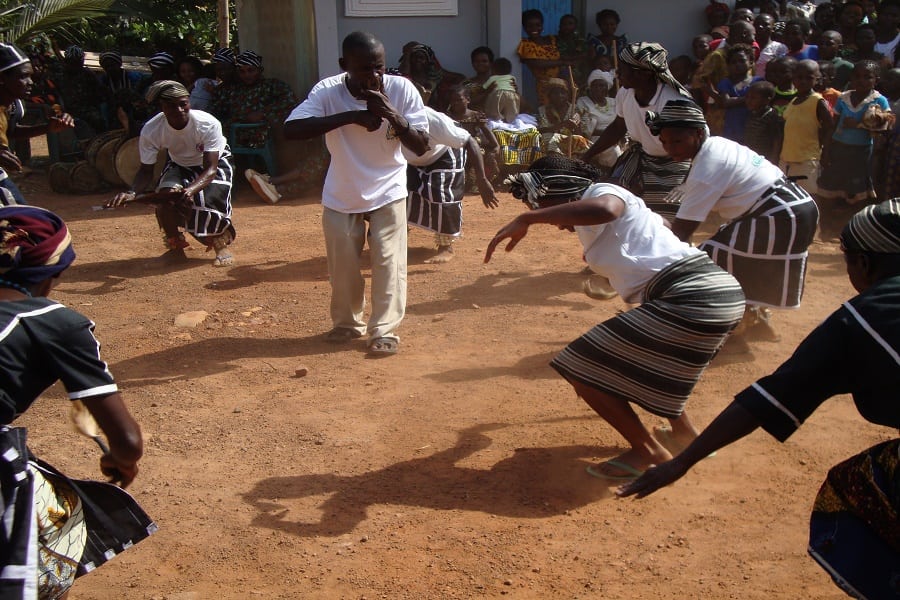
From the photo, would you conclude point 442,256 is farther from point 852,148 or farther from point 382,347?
point 852,148

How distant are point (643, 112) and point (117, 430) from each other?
4382 millimetres

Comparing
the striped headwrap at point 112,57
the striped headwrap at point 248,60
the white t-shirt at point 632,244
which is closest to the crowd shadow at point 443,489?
the white t-shirt at point 632,244

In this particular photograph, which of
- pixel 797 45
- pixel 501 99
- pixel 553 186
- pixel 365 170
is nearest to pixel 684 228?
pixel 553 186

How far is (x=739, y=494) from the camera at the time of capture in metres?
4.07

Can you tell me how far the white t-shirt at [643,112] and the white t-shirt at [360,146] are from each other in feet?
4.49

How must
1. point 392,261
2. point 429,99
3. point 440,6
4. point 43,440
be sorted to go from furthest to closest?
point 440,6, point 429,99, point 392,261, point 43,440

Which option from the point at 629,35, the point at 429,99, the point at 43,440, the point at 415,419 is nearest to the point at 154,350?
the point at 43,440

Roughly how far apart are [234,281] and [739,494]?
4.97 meters

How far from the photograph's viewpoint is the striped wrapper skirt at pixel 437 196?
26.6 feet

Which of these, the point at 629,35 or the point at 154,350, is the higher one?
the point at 629,35

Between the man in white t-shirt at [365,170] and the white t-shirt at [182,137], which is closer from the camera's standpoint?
the man in white t-shirt at [365,170]

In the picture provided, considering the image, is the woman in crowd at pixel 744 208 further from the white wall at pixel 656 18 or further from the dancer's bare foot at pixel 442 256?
the white wall at pixel 656 18

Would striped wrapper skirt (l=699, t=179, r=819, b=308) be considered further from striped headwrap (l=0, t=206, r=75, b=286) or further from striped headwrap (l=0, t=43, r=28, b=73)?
striped headwrap (l=0, t=43, r=28, b=73)

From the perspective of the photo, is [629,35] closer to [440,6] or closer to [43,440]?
[440,6]
